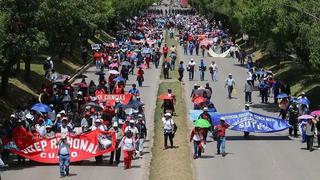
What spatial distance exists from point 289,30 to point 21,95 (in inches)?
542

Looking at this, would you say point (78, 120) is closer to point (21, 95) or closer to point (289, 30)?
point (21, 95)

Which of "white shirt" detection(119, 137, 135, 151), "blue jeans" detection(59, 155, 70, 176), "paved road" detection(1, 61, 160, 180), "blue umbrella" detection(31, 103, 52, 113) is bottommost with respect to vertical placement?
"paved road" detection(1, 61, 160, 180)

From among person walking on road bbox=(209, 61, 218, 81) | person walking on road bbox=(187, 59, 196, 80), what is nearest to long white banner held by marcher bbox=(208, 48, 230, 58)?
person walking on road bbox=(209, 61, 218, 81)

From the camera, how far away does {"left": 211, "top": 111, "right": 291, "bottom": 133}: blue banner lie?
82.3ft

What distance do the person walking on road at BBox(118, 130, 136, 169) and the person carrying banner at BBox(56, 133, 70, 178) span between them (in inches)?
71.7

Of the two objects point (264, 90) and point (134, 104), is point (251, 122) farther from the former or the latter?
point (264, 90)

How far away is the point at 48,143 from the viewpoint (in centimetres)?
2075

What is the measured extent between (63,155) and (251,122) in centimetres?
883

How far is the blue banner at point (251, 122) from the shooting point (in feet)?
82.3

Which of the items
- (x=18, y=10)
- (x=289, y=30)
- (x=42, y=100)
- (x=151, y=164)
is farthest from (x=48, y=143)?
(x=289, y=30)

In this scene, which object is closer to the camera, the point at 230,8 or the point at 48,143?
the point at 48,143

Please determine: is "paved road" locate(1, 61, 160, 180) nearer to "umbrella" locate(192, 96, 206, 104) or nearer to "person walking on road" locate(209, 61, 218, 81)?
"umbrella" locate(192, 96, 206, 104)

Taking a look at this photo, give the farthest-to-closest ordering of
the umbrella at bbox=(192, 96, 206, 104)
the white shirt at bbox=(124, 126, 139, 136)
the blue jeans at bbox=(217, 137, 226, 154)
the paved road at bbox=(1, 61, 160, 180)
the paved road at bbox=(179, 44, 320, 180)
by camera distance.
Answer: the umbrella at bbox=(192, 96, 206, 104) < the blue jeans at bbox=(217, 137, 226, 154) < the white shirt at bbox=(124, 126, 139, 136) < the paved road at bbox=(179, 44, 320, 180) < the paved road at bbox=(1, 61, 160, 180)

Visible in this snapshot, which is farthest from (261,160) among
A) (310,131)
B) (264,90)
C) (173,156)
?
(264,90)
